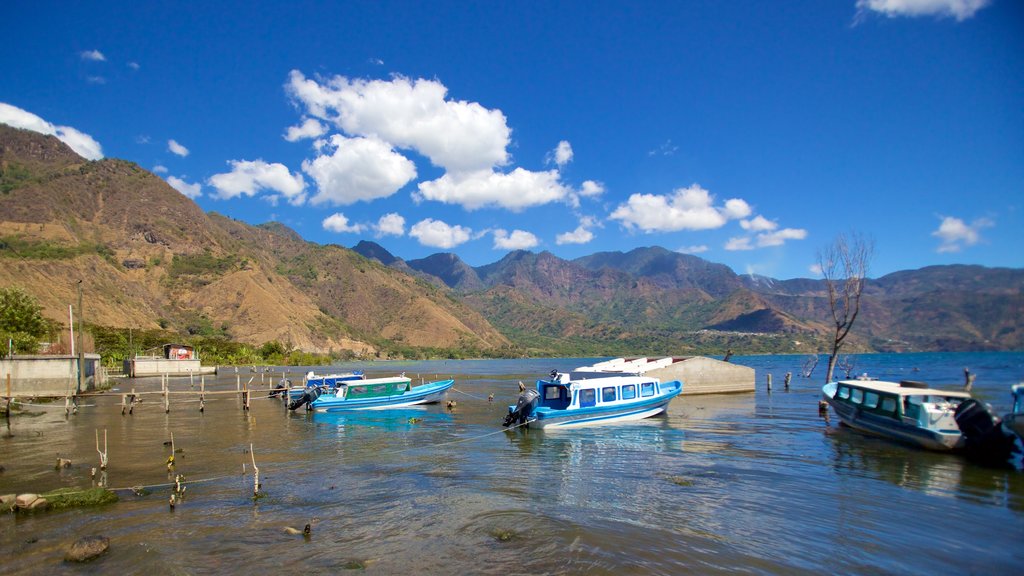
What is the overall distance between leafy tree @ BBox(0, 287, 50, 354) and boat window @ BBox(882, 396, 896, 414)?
6658 centimetres

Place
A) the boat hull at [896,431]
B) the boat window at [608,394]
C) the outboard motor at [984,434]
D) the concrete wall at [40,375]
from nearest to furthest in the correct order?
the outboard motor at [984,434], the boat hull at [896,431], the boat window at [608,394], the concrete wall at [40,375]

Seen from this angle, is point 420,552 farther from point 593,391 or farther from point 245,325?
point 245,325

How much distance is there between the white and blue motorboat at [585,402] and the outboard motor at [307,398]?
55.2ft

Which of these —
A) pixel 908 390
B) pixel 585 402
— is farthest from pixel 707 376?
pixel 908 390

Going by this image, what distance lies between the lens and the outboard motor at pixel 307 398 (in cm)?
3853

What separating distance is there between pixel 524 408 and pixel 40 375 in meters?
34.6

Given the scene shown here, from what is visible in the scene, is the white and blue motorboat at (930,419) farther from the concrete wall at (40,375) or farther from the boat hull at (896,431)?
the concrete wall at (40,375)

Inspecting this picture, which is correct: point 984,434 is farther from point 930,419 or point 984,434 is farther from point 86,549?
point 86,549

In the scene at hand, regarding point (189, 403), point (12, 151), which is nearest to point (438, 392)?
point (189, 403)

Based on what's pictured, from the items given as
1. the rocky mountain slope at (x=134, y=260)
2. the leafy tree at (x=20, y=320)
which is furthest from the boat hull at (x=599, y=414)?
the rocky mountain slope at (x=134, y=260)

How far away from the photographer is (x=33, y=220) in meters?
143

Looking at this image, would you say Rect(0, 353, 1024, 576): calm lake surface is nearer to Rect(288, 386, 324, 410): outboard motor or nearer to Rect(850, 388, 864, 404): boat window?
Rect(850, 388, 864, 404): boat window

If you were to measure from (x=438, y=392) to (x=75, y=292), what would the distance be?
10602 centimetres

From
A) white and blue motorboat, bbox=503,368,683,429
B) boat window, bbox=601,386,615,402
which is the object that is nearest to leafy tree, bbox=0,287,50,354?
white and blue motorboat, bbox=503,368,683,429
